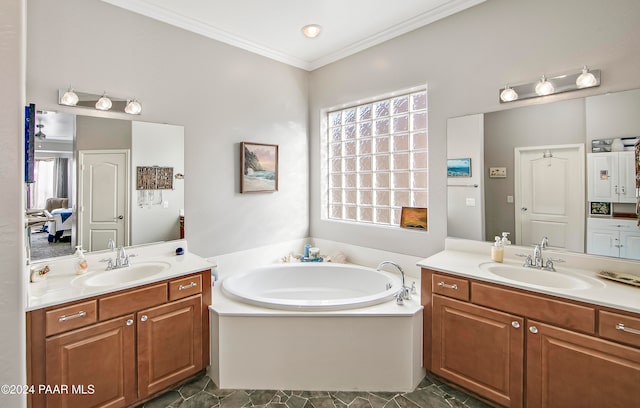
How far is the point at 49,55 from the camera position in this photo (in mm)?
1998

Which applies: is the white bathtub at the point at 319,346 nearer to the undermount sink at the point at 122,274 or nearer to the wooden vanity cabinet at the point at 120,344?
the wooden vanity cabinet at the point at 120,344

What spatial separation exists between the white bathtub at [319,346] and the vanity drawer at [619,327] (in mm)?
950

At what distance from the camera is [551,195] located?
2062 mm

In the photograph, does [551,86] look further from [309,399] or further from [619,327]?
[309,399]

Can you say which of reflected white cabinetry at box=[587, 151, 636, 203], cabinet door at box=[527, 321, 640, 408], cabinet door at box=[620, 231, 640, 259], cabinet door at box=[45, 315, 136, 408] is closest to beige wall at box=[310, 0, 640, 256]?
reflected white cabinetry at box=[587, 151, 636, 203]

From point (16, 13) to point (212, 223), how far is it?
2.32 m

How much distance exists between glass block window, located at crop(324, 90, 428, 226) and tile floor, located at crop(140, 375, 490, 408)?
1.49 meters

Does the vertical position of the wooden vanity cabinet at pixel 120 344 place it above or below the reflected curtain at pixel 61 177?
below

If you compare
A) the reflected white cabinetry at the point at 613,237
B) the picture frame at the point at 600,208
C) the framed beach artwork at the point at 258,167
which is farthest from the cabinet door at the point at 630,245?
the framed beach artwork at the point at 258,167

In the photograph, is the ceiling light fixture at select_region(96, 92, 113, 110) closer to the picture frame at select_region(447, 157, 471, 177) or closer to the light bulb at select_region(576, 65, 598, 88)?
the picture frame at select_region(447, 157, 471, 177)

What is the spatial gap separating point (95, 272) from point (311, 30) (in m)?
2.61

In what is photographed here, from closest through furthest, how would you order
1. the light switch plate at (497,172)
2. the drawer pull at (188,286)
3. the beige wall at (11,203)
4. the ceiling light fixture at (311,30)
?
the beige wall at (11,203), the drawer pull at (188,286), the light switch plate at (497,172), the ceiling light fixture at (311,30)

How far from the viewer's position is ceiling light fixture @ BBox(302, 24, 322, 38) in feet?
8.84

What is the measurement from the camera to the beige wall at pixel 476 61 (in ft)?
6.05
